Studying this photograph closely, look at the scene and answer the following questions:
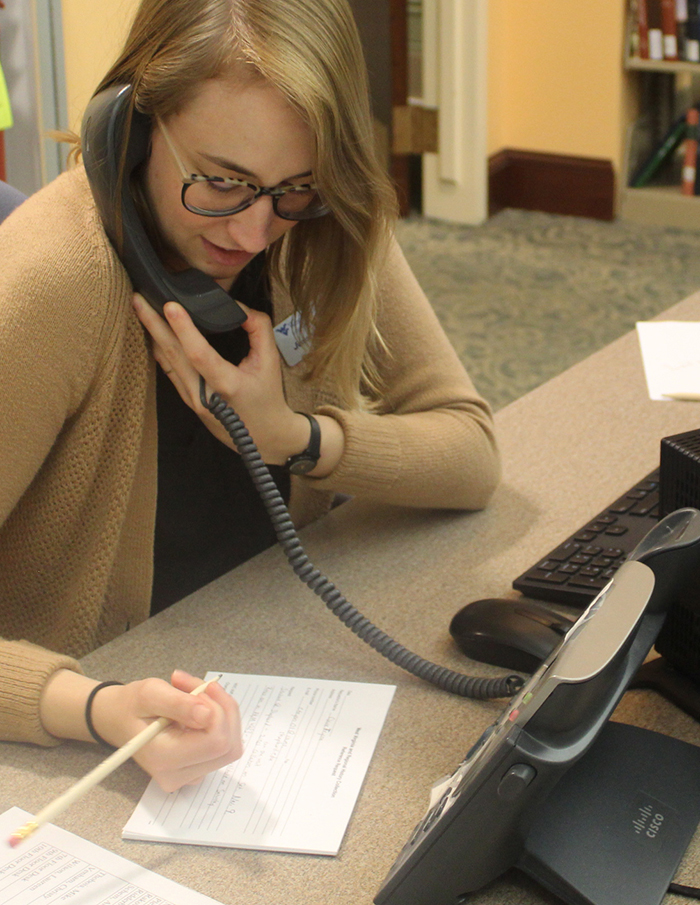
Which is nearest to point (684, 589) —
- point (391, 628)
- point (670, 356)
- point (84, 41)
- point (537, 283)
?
point (391, 628)

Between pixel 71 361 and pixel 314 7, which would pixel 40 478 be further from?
pixel 314 7

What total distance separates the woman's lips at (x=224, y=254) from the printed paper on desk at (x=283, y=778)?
43cm

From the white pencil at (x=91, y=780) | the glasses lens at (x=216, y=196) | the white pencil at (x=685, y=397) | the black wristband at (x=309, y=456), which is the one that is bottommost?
the white pencil at (x=685, y=397)

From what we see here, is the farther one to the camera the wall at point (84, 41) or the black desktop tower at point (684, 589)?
the wall at point (84, 41)

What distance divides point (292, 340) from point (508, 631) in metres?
0.49

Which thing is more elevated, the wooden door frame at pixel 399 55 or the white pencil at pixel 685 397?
the wooden door frame at pixel 399 55

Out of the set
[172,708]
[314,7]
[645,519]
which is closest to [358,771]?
→ [172,708]

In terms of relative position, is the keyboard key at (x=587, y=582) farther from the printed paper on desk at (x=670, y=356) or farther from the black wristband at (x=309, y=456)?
the printed paper on desk at (x=670, y=356)

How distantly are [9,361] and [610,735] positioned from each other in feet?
2.02

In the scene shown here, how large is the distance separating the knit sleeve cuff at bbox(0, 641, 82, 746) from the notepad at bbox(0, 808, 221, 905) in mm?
98

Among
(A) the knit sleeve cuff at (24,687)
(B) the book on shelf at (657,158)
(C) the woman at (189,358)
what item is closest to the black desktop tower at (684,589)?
(C) the woman at (189,358)

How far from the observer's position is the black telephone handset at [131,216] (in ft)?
3.25

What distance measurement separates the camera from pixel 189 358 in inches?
41.2

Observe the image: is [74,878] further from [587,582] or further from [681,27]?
[681,27]
